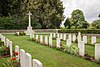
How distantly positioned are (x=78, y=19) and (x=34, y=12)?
22.6m

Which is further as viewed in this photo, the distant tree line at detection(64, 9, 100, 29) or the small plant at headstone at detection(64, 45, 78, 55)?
the distant tree line at detection(64, 9, 100, 29)

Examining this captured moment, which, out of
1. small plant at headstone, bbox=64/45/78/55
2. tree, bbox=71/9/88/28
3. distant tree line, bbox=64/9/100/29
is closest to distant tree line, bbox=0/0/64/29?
distant tree line, bbox=64/9/100/29

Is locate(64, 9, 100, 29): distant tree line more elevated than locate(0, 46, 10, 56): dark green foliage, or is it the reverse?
locate(64, 9, 100, 29): distant tree line

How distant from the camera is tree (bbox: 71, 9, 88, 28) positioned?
59706 millimetres

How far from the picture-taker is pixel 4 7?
44312 mm

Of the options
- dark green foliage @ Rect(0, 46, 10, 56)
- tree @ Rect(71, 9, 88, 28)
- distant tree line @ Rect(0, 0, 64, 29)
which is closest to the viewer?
dark green foliage @ Rect(0, 46, 10, 56)

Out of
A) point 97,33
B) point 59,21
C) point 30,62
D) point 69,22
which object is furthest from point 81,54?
point 69,22

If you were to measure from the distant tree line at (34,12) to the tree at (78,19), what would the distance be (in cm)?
1482

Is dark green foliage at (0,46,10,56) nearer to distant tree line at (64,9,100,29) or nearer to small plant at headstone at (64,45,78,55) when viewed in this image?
small plant at headstone at (64,45,78,55)

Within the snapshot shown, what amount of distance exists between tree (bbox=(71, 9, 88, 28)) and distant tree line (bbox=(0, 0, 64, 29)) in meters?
14.8

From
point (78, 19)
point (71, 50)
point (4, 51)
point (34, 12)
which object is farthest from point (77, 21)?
point (4, 51)

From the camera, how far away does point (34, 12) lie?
43.7 m

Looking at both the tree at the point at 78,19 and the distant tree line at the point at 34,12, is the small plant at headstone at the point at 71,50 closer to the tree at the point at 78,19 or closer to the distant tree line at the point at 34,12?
the distant tree line at the point at 34,12

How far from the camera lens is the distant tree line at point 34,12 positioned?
42719 millimetres
